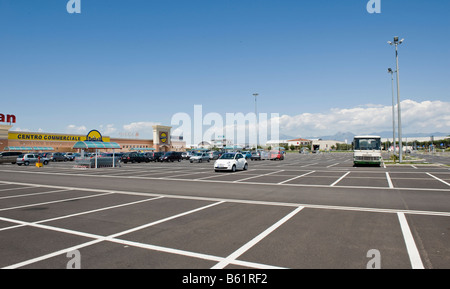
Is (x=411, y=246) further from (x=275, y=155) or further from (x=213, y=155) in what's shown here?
(x=213, y=155)

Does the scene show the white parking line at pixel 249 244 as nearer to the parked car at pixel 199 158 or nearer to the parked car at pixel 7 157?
the parked car at pixel 199 158

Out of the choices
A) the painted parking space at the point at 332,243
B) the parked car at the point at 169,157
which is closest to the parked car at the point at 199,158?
the parked car at the point at 169,157

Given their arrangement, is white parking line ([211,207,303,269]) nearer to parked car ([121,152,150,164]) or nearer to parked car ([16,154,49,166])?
parked car ([16,154,49,166])

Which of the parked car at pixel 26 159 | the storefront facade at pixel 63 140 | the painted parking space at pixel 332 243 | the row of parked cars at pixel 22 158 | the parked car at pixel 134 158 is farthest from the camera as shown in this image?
the storefront facade at pixel 63 140

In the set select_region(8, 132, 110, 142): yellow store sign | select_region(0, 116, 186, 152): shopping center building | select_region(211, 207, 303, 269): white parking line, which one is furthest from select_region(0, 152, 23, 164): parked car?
select_region(211, 207, 303, 269): white parking line

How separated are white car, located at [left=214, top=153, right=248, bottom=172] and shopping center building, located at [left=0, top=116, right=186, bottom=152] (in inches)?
699

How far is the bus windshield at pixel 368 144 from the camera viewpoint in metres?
26.5

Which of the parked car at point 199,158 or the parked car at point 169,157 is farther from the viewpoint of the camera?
the parked car at point 169,157

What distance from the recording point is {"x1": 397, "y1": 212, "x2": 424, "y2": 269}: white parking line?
4.51 metres

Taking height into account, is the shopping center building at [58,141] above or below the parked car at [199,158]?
above

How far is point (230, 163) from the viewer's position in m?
22.9

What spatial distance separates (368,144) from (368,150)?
0.56m
